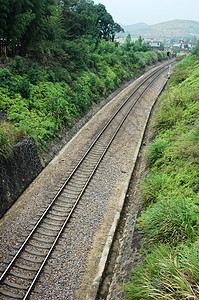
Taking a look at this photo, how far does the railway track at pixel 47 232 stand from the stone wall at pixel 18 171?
1777 mm

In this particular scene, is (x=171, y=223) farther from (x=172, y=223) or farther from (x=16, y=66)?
(x=16, y=66)

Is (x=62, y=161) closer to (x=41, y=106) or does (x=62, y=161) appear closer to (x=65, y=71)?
(x=41, y=106)

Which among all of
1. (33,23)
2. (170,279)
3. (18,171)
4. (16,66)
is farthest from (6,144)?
(33,23)

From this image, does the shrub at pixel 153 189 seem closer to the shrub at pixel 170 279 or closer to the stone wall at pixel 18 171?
the shrub at pixel 170 279

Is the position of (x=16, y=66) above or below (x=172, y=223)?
above

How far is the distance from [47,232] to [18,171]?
3.44 metres

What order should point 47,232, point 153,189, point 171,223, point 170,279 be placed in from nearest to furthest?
point 170,279, point 171,223, point 47,232, point 153,189

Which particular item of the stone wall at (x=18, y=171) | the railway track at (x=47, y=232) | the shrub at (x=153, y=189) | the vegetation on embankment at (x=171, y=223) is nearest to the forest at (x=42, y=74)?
the stone wall at (x=18, y=171)

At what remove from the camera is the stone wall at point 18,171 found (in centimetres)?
869

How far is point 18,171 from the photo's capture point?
31.9 feet

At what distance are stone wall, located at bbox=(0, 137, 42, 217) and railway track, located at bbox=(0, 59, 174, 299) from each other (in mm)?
1777

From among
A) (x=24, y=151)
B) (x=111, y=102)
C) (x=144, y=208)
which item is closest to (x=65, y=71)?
(x=111, y=102)

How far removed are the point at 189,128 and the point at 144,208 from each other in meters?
5.45

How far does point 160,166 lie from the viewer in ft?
31.3
